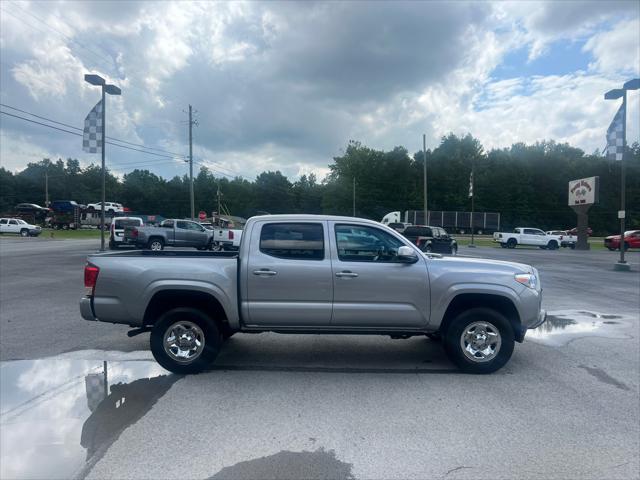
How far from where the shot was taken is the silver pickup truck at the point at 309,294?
5340 millimetres

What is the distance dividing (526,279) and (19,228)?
5486 cm

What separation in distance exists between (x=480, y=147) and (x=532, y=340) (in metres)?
90.8

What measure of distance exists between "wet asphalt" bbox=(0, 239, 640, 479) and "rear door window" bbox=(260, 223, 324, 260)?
57.6 inches

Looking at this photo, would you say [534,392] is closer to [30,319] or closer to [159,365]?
[159,365]

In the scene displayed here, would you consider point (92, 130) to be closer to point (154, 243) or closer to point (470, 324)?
point (154, 243)

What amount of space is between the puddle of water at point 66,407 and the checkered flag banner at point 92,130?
18.7 meters

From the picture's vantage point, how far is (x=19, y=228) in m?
48.1

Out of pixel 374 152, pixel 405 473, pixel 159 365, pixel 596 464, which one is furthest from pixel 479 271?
pixel 374 152

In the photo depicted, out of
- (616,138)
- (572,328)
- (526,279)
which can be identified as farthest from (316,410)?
(616,138)

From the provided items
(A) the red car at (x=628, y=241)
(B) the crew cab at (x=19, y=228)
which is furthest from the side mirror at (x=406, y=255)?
(B) the crew cab at (x=19, y=228)

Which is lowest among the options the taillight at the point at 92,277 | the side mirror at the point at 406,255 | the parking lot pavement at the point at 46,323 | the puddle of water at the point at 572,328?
the puddle of water at the point at 572,328

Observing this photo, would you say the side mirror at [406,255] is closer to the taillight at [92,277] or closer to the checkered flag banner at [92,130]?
the taillight at [92,277]

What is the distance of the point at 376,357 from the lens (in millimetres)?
6246

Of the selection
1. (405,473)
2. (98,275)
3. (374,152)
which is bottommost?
(405,473)
